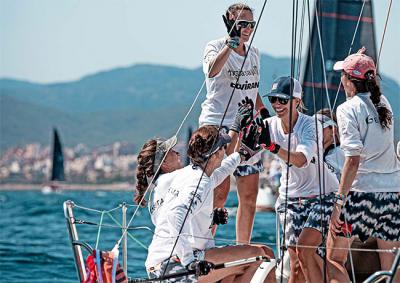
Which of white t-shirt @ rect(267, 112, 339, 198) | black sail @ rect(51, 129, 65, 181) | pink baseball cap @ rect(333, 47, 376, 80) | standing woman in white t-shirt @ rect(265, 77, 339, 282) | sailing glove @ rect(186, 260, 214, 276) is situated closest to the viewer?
sailing glove @ rect(186, 260, 214, 276)

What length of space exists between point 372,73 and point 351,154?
18.9 inches

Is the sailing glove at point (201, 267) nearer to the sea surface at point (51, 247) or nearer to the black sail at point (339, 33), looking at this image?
the sea surface at point (51, 247)

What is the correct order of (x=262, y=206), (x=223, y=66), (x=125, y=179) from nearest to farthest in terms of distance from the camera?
(x=223, y=66) → (x=262, y=206) → (x=125, y=179)

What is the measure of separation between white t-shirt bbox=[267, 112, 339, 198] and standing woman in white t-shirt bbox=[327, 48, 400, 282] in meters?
0.30

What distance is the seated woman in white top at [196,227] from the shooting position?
5.84 meters

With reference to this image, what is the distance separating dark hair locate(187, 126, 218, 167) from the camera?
5.99m

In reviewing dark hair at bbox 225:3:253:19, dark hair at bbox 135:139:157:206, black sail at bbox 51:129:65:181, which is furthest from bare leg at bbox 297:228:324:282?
black sail at bbox 51:129:65:181

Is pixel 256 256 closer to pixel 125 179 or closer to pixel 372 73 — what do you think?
pixel 372 73

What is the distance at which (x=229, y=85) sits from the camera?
7.14 meters

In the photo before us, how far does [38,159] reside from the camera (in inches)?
6496

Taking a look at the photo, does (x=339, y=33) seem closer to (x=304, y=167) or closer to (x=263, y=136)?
A: (x=304, y=167)

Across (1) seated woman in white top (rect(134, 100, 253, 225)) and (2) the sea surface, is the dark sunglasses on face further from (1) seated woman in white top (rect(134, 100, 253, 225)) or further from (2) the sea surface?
(2) the sea surface

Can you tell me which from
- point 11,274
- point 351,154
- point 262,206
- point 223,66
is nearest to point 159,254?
point 351,154

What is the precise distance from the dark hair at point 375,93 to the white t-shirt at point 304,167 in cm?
42
